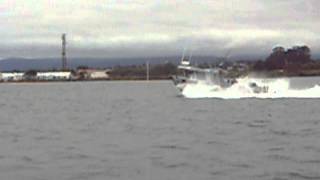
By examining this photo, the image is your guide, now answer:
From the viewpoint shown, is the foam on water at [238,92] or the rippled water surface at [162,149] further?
the foam on water at [238,92]

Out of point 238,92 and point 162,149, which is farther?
point 238,92

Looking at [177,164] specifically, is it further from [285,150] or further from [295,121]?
[295,121]

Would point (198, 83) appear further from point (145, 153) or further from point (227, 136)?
point (145, 153)

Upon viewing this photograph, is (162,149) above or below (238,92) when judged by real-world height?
above

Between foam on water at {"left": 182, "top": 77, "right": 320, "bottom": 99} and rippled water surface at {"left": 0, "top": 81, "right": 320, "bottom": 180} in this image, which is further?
foam on water at {"left": 182, "top": 77, "right": 320, "bottom": 99}

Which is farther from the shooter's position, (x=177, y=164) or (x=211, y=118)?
(x=211, y=118)

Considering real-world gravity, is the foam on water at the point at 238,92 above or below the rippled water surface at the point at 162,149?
below

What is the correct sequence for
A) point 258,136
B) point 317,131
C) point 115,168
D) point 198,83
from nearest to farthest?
point 115,168 < point 258,136 < point 317,131 < point 198,83

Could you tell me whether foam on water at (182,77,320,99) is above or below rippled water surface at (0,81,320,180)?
→ below

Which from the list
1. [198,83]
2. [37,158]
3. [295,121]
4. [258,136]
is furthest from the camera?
[198,83]

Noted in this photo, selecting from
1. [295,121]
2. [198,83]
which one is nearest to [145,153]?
[295,121]

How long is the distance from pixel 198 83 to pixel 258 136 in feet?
226

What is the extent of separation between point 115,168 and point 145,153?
203 inches

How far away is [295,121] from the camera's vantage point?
57219 millimetres
